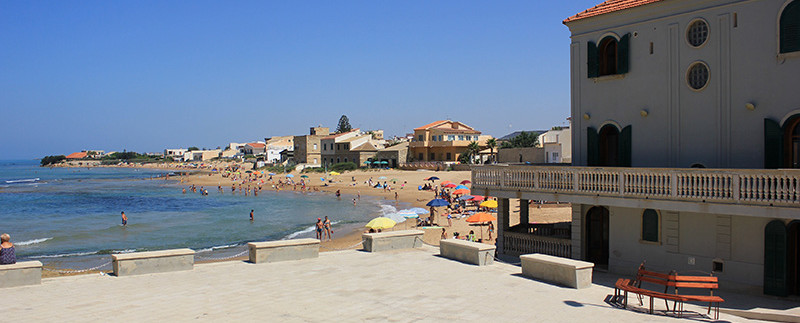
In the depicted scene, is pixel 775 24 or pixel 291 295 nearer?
pixel 291 295

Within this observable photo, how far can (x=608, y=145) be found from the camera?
728 inches

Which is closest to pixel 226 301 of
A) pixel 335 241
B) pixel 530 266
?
pixel 530 266

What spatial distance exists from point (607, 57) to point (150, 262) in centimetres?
1408

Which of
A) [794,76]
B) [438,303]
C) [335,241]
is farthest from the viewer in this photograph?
[335,241]

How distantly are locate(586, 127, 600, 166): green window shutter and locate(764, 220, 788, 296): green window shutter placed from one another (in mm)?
5569

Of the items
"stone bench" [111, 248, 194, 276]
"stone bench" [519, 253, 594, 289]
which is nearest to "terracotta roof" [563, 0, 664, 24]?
"stone bench" [519, 253, 594, 289]

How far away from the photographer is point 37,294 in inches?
408

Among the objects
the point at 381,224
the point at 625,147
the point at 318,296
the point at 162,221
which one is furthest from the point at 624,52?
the point at 162,221

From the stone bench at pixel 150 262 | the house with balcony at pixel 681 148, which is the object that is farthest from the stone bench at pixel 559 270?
the stone bench at pixel 150 262

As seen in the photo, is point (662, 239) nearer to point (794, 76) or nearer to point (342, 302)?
point (794, 76)

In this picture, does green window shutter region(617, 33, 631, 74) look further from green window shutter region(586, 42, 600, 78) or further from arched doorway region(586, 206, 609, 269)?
arched doorway region(586, 206, 609, 269)

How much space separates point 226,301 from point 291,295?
112 cm

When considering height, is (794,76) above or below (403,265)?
above

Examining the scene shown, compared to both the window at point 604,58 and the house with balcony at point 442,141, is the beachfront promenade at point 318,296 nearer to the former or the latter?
the window at point 604,58
